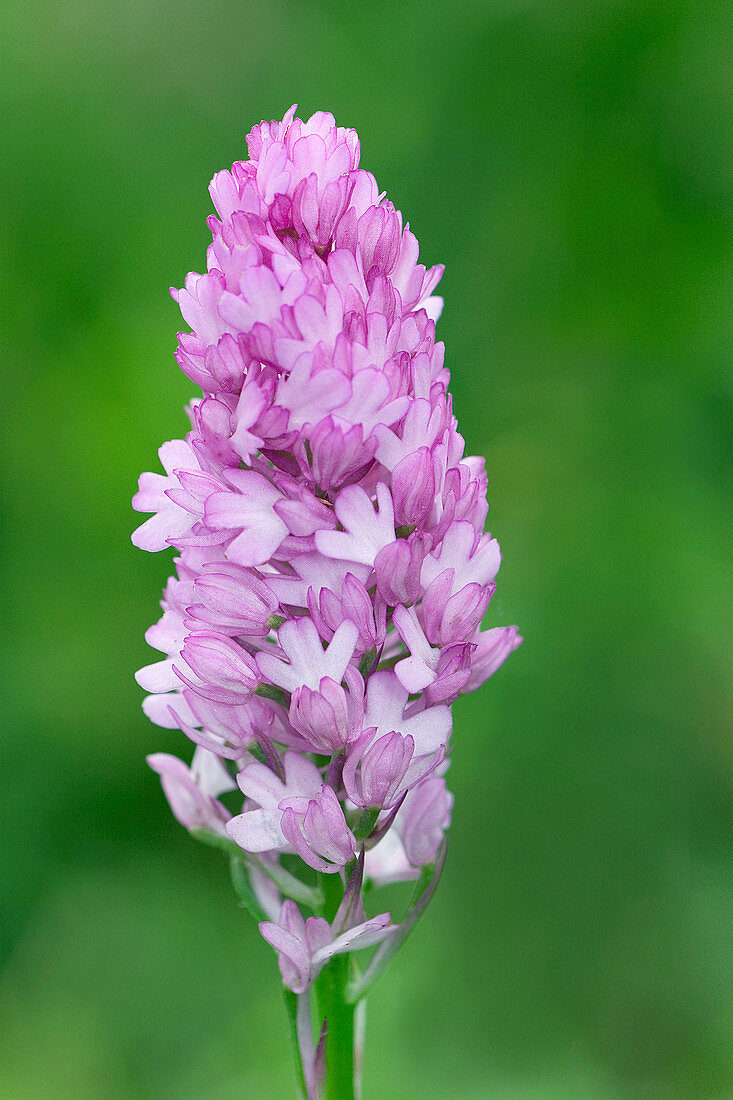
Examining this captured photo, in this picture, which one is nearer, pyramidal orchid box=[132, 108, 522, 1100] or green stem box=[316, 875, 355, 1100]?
pyramidal orchid box=[132, 108, 522, 1100]

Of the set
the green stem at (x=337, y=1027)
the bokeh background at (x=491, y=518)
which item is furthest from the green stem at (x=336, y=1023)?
the bokeh background at (x=491, y=518)

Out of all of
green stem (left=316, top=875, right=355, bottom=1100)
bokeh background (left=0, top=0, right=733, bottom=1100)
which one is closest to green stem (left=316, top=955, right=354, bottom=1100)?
green stem (left=316, top=875, right=355, bottom=1100)

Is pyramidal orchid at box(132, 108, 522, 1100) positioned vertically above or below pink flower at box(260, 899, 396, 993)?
above

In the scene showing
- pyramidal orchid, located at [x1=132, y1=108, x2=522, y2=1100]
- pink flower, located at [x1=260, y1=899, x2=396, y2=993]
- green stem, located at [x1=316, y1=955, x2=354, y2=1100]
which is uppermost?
pyramidal orchid, located at [x1=132, y1=108, x2=522, y2=1100]

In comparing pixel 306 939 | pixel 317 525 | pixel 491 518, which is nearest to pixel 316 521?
pixel 317 525

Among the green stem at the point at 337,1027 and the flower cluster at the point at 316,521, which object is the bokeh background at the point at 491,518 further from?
the flower cluster at the point at 316,521

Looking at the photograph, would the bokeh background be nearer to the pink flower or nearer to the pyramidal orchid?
the pink flower

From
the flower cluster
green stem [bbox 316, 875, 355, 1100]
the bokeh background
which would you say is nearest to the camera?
the flower cluster

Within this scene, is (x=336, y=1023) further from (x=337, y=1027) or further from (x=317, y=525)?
(x=317, y=525)
